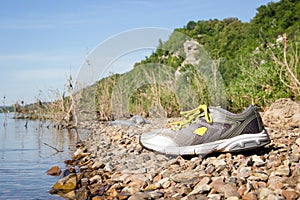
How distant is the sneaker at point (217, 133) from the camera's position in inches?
136

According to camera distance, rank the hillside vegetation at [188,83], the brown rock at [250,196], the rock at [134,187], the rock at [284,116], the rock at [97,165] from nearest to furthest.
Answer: the brown rock at [250,196]
the rock at [134,187]
the rock at [97,165]
the rock at [284,116]
the hillside vegetation at [188,83]

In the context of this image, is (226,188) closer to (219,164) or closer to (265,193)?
(265,193)

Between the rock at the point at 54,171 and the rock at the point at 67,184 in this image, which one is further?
the rock at the point at 54,171

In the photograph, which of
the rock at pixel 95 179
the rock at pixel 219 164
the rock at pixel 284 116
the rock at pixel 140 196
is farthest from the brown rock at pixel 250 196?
the rock at pixel 284 116

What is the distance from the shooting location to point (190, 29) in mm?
34219

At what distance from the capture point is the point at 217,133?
140 inches

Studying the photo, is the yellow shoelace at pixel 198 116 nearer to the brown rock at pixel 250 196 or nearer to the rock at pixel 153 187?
the rock at pixel 153 187

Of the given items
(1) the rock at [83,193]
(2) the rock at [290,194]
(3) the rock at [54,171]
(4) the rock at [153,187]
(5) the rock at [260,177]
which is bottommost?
(1) the rock at [83,193]

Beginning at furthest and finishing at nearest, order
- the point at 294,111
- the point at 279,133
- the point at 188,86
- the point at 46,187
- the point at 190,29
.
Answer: the point at 190,29 < the point at 188,86 < the point at 294,111 < the point at 279,133 < the point at 46,187

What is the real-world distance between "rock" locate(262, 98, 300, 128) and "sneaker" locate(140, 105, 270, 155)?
80.1 inches

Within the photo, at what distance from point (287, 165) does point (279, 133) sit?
183 centimetres

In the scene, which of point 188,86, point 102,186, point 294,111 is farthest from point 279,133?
point 188,86

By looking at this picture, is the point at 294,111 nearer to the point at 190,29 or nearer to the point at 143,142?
the point at 143,142

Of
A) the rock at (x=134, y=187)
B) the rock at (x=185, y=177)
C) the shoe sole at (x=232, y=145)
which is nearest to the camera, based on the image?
the rock at (x=185, y=177)
